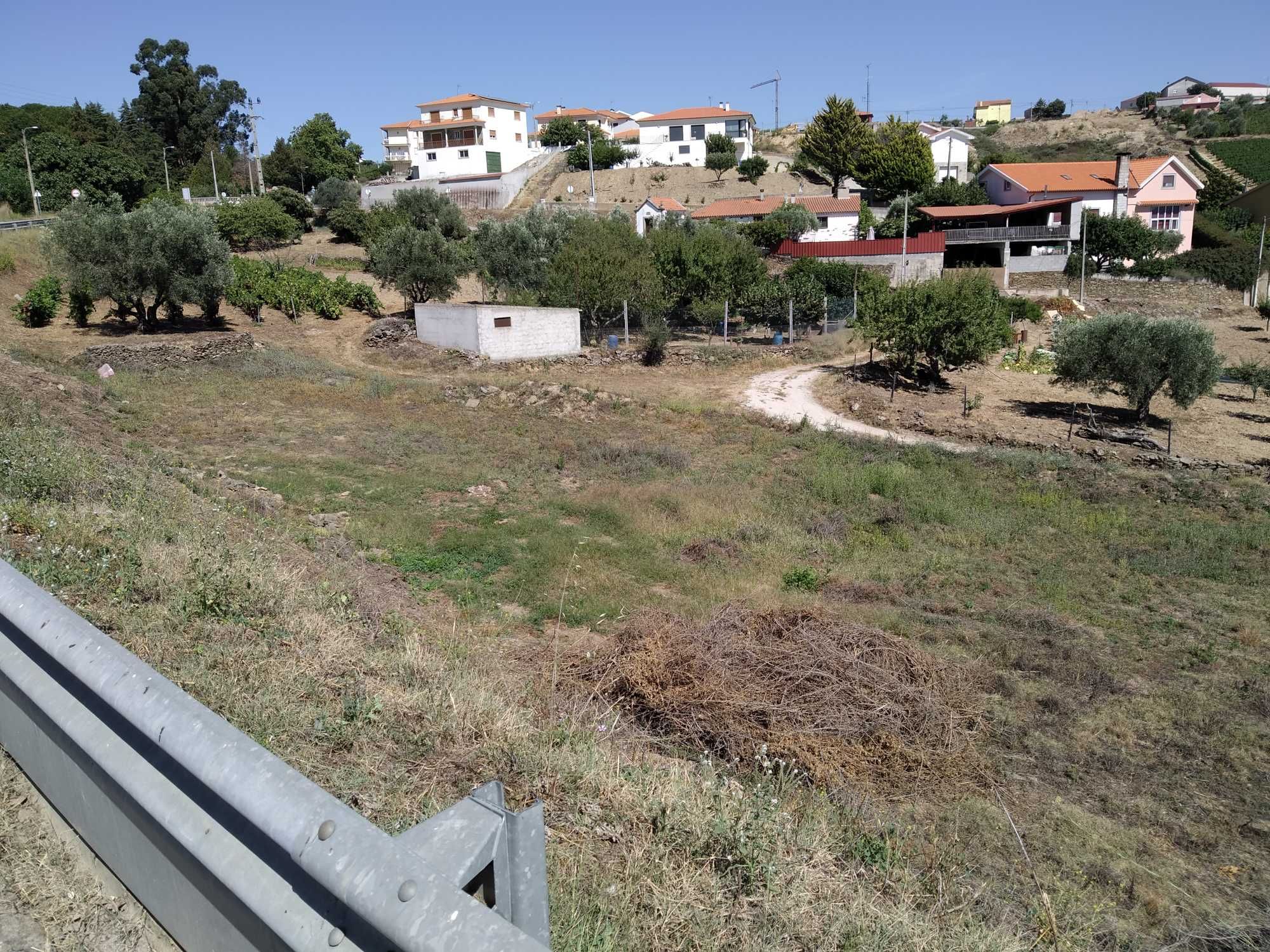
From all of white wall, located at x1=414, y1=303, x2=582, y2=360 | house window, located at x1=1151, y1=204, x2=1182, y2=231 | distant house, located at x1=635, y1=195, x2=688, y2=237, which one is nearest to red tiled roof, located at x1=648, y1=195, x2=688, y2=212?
distant house, located at x1=635, y1=195, x2=688, y2=237

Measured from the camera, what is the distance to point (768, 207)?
58.7 meters

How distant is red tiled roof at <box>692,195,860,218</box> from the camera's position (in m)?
58.1

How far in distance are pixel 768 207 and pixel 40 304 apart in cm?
4235

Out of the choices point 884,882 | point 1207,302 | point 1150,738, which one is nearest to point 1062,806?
point 1150,738

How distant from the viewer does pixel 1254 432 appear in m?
23.7

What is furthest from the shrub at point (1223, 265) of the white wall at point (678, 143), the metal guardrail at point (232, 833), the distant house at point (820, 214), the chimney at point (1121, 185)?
the metal guardrail at point (232, 833)

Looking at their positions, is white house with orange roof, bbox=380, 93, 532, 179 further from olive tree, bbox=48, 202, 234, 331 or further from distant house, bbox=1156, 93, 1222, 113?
distant house, bbox=1156, 93, 1222, 113

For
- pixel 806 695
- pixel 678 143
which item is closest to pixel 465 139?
pixel 678 143

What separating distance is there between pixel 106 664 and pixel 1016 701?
845cm

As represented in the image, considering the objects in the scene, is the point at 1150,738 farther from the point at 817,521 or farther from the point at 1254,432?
the point at 1254,432

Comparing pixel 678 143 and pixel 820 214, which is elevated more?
pixel 678 143

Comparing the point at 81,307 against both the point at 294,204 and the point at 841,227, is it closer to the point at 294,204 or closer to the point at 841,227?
the point at 294,204

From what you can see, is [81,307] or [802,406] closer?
[802,406]

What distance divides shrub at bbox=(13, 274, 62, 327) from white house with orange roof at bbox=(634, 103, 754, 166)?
2258 inches
